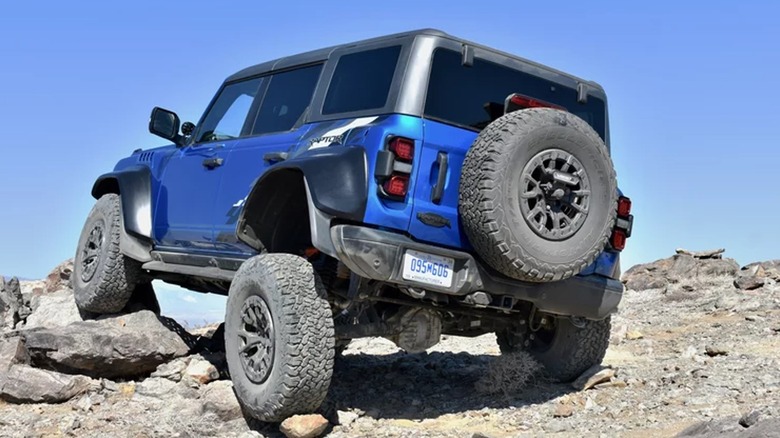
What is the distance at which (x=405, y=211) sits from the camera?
4883mm

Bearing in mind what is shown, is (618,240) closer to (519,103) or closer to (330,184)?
(519,103)

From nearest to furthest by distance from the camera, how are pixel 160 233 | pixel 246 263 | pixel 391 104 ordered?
pixel 391 104
pixel 246 263
pixel 160 233

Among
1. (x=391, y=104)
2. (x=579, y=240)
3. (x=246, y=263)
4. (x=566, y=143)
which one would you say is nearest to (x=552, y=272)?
(x=579, y=240)

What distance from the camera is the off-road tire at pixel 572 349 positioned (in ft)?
20.7

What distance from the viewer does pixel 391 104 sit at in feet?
16.4

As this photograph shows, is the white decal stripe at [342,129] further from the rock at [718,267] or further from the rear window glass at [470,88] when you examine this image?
the rock at [718,267]

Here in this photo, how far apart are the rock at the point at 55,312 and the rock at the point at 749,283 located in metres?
8.11

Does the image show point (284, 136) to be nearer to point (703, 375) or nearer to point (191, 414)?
point (191, 414)

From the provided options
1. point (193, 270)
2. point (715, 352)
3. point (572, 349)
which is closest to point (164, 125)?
point (193, 270)

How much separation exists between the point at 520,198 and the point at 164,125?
343 cm

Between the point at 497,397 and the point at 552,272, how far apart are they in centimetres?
149

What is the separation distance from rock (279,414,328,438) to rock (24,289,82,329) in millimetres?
3726

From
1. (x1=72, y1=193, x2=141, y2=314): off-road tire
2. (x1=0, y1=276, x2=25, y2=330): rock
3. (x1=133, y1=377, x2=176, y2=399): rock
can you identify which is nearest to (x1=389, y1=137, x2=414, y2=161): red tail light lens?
(x1=133, y1=377, x2=176, y2=399): rock

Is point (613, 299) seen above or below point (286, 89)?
below
